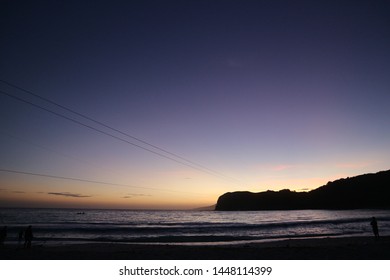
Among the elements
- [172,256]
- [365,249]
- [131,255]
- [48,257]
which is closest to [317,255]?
[365,249]

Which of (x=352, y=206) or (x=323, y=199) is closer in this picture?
(x=352, y=206)

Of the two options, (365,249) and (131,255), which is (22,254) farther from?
(365,249)

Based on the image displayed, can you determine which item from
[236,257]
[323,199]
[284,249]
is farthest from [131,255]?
[323,199]

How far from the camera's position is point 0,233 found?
20.7 meters

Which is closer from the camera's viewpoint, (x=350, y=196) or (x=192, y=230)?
(x=192, y=230)

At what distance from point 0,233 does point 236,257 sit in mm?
19865

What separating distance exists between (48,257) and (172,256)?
764 cm

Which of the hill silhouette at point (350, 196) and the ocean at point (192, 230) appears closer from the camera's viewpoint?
the ocean at point (192, 230)

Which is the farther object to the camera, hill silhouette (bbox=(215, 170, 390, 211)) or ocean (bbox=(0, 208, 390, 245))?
hill silhouette (bbox=(215, 170, 390, 211))

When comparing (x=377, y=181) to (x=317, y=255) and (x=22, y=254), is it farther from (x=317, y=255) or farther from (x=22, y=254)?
(x=22, y=254)

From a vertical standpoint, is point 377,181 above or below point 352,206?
above

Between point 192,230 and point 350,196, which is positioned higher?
point 350,196
